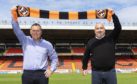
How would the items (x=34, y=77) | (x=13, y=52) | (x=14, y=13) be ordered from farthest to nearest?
(x=13, y=52), (x=14, y=13), (x=34, y=77)

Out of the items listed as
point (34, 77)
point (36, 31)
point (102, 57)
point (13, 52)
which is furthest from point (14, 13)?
point (13, 52)

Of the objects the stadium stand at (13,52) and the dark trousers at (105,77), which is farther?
the stadium stand at (13,52)

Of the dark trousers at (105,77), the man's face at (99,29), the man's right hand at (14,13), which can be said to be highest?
the man's right hand at (14,13)

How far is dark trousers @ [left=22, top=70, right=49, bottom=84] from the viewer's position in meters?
5.19

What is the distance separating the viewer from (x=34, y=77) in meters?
5.20

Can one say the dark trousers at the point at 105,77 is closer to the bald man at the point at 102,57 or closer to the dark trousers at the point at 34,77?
the bald man at the point at 102,57

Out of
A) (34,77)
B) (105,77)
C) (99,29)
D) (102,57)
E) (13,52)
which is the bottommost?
(13,52)

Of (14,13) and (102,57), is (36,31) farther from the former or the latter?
(102,57)

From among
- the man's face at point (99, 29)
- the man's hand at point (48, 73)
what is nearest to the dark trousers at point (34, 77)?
the man's hand at point (48, 73)

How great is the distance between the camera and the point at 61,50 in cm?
3941

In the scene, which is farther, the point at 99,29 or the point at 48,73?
the point at 99,29

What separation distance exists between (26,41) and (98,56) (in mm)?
1324

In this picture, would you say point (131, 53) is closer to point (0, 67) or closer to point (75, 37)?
point (75, 37)

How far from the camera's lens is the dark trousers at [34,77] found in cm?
519
